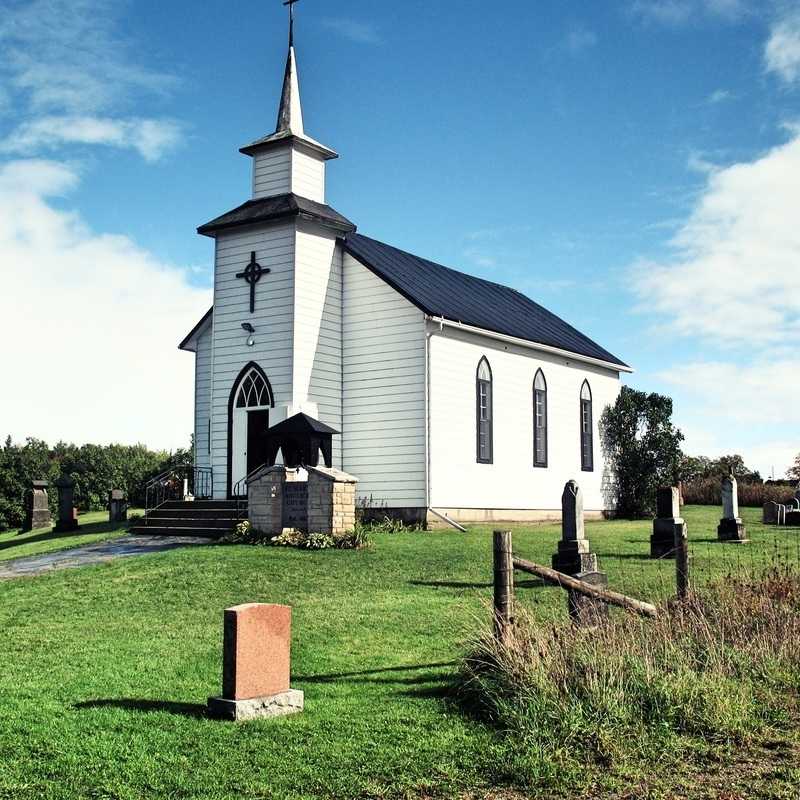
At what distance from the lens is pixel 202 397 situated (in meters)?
31.4

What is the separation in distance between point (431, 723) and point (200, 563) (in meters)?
10.5

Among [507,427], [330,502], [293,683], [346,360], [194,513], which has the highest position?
[346,360]

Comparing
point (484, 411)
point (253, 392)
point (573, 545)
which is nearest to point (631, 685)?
point (573, 545)

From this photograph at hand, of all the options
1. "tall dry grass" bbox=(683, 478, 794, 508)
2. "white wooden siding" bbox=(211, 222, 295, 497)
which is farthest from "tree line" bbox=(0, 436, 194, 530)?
"tall dry grass" bbox=(683, 478, 794, 508)

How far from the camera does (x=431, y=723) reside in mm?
8812

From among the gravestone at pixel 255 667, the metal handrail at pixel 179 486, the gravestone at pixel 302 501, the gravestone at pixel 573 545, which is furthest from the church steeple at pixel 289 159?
the gravestone at pixel 255 667

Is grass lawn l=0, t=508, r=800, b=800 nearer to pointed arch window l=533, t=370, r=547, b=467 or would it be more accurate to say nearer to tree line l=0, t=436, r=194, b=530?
pointed arch window l=533, t=370, r=547, b=467

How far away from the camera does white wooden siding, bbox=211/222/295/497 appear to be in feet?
89.8

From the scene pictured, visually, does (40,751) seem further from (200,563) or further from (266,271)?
(266,271)

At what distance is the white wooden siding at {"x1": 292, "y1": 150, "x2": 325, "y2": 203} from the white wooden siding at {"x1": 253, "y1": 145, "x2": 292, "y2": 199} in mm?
185

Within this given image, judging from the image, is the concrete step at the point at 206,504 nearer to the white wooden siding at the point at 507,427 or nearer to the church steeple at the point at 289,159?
the white wooden siding at the point at 507,427

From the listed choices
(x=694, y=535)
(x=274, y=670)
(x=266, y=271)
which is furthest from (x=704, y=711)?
(x=266, y=271)

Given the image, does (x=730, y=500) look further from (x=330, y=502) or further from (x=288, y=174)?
(x=288, y=174)

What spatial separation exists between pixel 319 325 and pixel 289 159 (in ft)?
16.5
